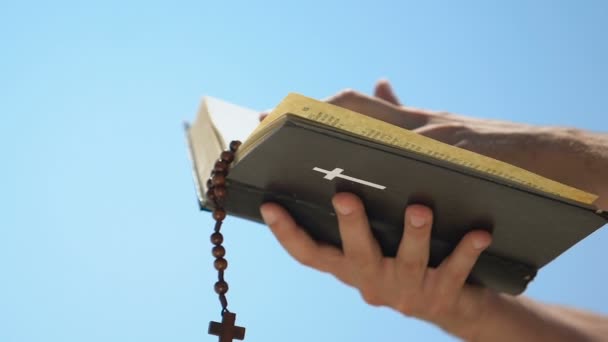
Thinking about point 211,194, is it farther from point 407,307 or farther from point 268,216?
point 407,307

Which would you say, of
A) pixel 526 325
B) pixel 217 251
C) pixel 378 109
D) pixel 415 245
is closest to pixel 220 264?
pixel 217 251

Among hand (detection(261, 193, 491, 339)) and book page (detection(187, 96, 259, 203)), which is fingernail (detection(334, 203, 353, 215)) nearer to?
hand (detection(261, 193, 491, 339))

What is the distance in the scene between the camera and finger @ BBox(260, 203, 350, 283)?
817 millimetres

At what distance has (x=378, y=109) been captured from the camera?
1.01 metres

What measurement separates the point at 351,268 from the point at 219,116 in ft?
0.97

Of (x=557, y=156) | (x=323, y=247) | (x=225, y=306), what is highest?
(x=557, y=156)

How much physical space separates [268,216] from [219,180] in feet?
0.26

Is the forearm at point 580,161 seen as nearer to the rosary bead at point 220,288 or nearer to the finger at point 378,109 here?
the finger at point 378,109

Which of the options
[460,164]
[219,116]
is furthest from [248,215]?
[460,164]

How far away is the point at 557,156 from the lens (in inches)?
32.9

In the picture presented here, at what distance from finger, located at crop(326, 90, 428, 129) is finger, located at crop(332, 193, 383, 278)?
0.23m

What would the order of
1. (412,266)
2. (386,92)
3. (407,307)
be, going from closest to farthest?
(412,266) < (407,307) < (386,92)

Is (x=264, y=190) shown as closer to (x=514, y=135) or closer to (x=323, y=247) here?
(x=323, y=247)

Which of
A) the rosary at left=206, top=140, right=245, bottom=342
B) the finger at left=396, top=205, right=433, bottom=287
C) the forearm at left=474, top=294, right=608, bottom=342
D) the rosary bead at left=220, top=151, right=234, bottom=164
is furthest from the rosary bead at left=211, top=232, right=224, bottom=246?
the forearm at left=474, top=294, right=608, bottom=342
